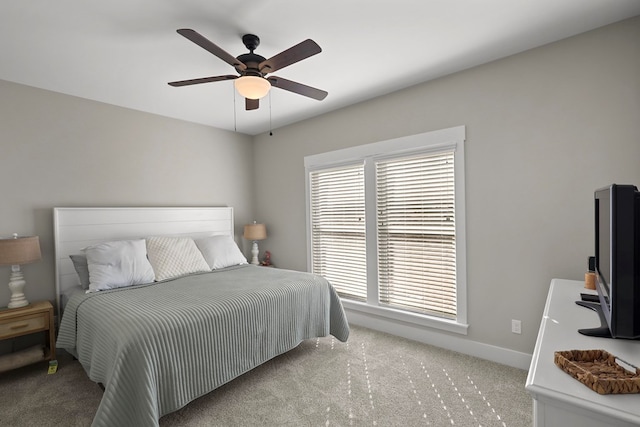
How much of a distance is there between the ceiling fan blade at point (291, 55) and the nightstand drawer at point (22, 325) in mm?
2741

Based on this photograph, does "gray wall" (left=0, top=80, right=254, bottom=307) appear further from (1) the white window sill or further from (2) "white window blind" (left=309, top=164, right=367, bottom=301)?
(1) the white window sill

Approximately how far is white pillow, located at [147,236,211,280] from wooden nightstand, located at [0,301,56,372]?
0.88 metres

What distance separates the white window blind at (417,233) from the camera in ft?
9.47

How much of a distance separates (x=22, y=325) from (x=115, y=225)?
1161 millimetres

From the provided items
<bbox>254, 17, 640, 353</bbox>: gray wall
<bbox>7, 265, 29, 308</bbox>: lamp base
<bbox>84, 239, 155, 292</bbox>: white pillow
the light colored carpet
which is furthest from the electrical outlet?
<bbox>7, 265, 29, 308</bbox>: lamp base

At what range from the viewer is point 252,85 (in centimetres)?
200

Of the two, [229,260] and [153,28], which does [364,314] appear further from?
[153,28]

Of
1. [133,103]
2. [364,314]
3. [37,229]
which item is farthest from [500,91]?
[37,229]

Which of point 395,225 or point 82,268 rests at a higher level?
point 395,225

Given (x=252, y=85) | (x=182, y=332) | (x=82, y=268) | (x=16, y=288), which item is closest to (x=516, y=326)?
(x=182, y=332)

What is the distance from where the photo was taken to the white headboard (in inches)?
117

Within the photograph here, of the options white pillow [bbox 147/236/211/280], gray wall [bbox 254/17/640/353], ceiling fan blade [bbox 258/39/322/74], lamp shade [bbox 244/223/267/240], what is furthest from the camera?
lamp shade [bbox 244/223/267/240]

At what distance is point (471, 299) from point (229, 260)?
102 inches

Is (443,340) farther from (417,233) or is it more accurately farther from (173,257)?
(173,257)
